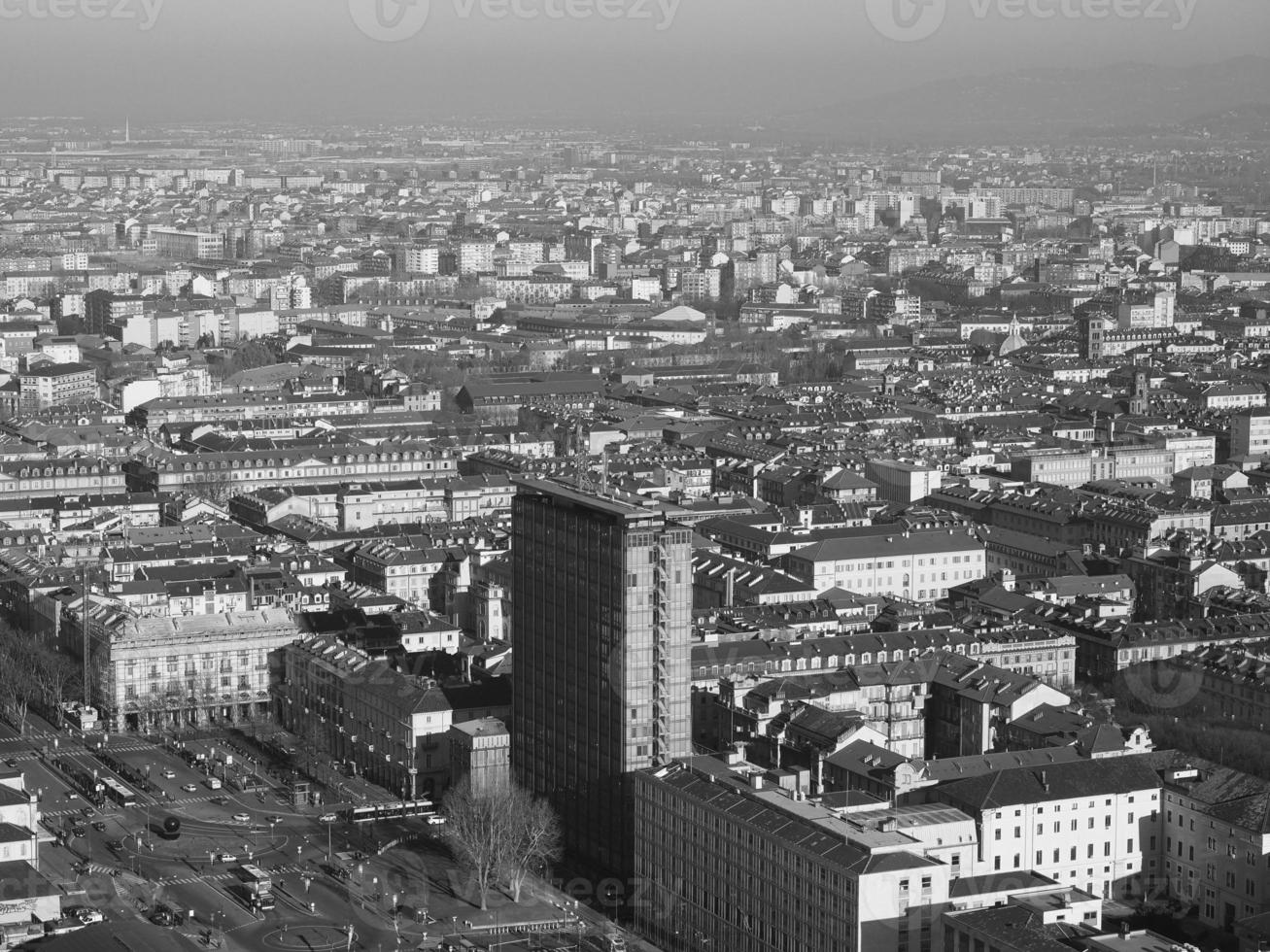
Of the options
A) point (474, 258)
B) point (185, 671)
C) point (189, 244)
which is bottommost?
point (185, 671)

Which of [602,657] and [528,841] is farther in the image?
[602,657]

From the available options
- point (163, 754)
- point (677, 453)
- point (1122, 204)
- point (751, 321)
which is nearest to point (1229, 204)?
point (1122, 204)

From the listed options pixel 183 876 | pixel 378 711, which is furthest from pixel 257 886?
pixel 378 711

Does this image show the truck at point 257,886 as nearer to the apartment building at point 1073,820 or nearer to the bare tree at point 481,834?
the bare tree at point 481,834

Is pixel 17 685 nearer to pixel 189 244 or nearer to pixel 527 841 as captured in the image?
pixel 527 841

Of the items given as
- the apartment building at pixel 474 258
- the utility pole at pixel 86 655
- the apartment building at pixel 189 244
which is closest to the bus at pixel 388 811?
the utility pole at pixel 86 655

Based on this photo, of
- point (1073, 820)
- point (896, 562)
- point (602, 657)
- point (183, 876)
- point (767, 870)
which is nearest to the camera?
point (767, 870)

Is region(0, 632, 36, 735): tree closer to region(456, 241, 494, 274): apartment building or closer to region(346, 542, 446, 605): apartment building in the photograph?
region(346, 542, 446, 605): apartment building
